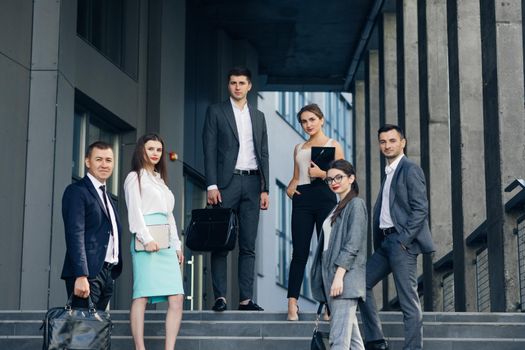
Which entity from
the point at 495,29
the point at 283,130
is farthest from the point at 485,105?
the point at 283,130

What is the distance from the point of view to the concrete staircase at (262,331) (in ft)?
33.2

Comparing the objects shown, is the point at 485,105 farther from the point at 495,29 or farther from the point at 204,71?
the point at 204,71

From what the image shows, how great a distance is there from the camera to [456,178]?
1659cm

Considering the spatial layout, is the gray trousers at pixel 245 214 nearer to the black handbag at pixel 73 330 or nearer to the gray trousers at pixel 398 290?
the gray trousers at pixel 398 290

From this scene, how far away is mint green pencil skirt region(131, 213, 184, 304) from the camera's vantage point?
31.1 feet

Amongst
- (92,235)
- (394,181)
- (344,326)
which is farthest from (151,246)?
(394,181)

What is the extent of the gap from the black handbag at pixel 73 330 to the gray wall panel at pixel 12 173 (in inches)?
253

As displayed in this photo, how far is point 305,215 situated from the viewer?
10.9 meters

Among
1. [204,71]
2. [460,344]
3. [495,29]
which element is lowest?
[460,344]

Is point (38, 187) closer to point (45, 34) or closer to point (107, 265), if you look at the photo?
point (45, 34)

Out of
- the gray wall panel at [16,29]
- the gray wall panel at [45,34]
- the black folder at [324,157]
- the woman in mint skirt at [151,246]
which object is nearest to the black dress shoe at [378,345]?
the woman in mint skirt at [151,246]

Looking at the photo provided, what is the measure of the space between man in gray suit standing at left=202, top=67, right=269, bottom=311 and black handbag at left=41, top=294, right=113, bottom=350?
245 cm

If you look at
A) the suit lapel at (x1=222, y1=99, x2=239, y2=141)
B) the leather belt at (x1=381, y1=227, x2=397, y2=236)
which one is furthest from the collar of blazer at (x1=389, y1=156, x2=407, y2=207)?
the suit lapel at (x1=222, y1=99, x2=239, y2=141)

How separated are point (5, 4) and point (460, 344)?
8.14m
